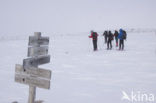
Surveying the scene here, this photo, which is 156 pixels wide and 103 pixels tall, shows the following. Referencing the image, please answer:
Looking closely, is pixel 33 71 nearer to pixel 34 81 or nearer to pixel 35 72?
pixel 35 72

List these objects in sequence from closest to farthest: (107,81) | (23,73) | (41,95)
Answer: (23,73) → (41,95) → (107,81)

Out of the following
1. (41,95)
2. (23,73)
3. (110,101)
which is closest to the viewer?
(23,73)

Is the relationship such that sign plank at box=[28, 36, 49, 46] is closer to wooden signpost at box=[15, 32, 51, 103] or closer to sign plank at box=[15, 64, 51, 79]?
wooden signpost at box=[15, 32, 51, 103]

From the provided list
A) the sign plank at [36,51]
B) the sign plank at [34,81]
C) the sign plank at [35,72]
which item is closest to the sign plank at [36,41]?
the sign plank at [36,51]

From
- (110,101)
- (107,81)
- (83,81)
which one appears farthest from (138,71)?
(110,101)

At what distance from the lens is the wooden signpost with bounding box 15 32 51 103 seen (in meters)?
3.29

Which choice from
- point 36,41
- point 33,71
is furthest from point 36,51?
point 33,71

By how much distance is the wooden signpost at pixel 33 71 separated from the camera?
3287 millimetres

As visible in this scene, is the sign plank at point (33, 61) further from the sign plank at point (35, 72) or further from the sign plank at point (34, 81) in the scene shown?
the sign plank at point (34, 81)

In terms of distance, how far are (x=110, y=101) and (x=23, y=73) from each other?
2.39 metres

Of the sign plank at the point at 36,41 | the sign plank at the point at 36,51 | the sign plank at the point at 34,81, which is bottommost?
the sign plank at the point at 34,81

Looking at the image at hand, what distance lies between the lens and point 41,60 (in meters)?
3.68

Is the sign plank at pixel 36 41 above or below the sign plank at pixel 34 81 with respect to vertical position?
above

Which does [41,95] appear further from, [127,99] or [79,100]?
[127,99]
